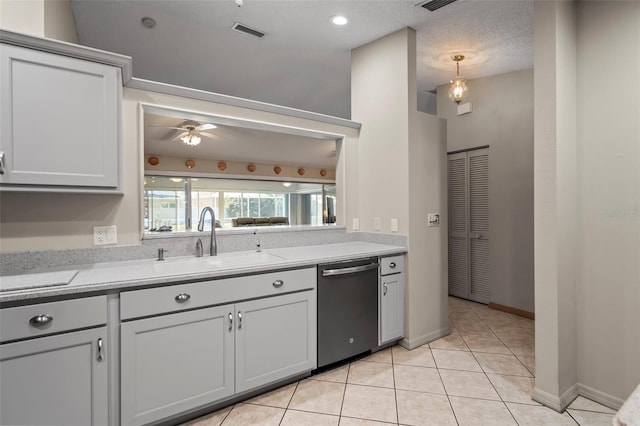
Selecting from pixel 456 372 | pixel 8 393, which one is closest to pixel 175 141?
pixel 8 393

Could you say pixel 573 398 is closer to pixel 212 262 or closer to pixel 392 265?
pixel 392 265

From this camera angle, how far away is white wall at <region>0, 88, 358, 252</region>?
188 centimetres

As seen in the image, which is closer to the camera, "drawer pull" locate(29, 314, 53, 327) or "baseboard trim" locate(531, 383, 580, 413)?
"drawer pull" locate(29, 314, 53, 327)

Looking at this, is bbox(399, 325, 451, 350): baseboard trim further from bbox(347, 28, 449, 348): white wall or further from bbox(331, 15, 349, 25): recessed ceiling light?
bbox(331, 15, 349, 25): recessed ceiling light

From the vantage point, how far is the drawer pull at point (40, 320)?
1460 mm

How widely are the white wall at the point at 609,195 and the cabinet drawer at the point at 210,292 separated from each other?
1874mm

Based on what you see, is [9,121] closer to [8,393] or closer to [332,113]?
[8,393]

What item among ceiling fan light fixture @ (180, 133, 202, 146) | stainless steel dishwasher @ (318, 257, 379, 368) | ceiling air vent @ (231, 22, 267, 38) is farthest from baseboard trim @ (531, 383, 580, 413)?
ceiling fan light fixture @ (180, 133, 202, 146)

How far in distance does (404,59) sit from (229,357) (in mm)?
2817

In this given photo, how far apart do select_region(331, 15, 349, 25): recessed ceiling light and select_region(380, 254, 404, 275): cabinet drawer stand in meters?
2.10

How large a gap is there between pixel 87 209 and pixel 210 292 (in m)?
0.98

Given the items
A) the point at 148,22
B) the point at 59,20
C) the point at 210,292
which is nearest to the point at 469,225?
the point at 210,292

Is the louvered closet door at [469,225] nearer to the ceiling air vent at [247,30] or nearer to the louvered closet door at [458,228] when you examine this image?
the louvered closet door at [458,228]

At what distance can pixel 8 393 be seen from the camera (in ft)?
4.63
